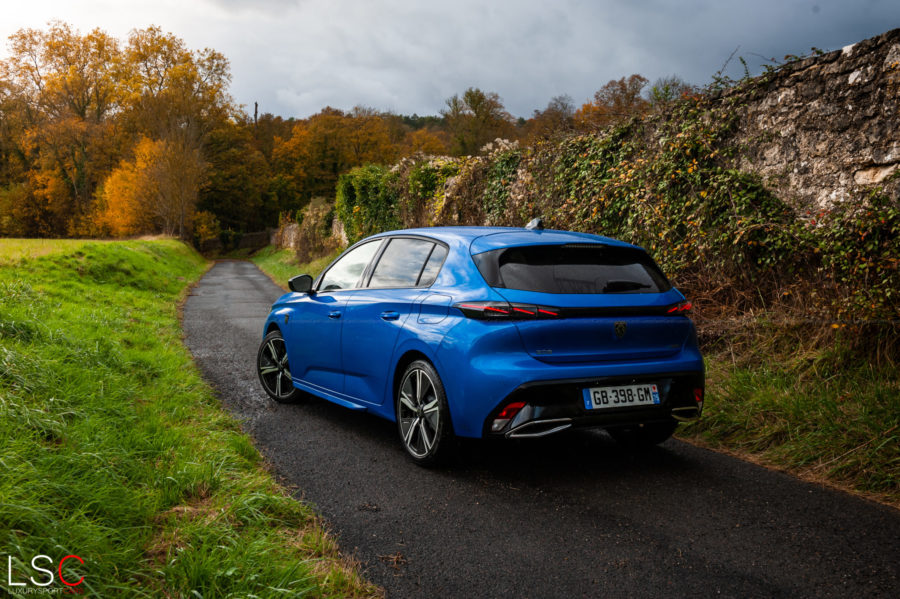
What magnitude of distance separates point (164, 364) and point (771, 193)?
672cm

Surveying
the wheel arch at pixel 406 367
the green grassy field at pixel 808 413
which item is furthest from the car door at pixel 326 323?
the green grassy field at pixel 808 413

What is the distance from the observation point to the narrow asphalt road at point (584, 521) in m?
2.82

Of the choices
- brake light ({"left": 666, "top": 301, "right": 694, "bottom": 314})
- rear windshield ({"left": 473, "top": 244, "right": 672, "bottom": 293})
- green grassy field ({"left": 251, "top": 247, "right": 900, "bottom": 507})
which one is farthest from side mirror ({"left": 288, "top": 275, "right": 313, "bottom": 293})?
green grassy field ({"left": 251, "top": 247, "right": 900, "bottom": 507})

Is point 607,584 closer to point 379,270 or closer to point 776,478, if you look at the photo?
point 776,478

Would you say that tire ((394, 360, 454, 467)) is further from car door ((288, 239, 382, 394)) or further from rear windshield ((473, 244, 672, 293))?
car door ((288, 239, 382, 394))

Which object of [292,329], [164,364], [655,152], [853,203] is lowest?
[164,364]

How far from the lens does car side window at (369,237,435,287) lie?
186 inches

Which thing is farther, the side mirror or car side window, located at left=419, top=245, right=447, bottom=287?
the side mirror

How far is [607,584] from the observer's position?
9.14 feet

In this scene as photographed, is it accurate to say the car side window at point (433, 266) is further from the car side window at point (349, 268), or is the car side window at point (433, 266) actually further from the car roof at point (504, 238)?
the car side window at point (349, 268)

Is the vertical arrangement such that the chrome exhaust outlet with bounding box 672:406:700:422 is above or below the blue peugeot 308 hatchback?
below

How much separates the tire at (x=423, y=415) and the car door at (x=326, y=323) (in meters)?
0.95

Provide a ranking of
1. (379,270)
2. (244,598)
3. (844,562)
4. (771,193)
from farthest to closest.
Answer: (771,193)
(379,270)
(844,562)
(244,598)

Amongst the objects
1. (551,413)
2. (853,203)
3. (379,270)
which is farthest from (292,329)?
(853,203)
